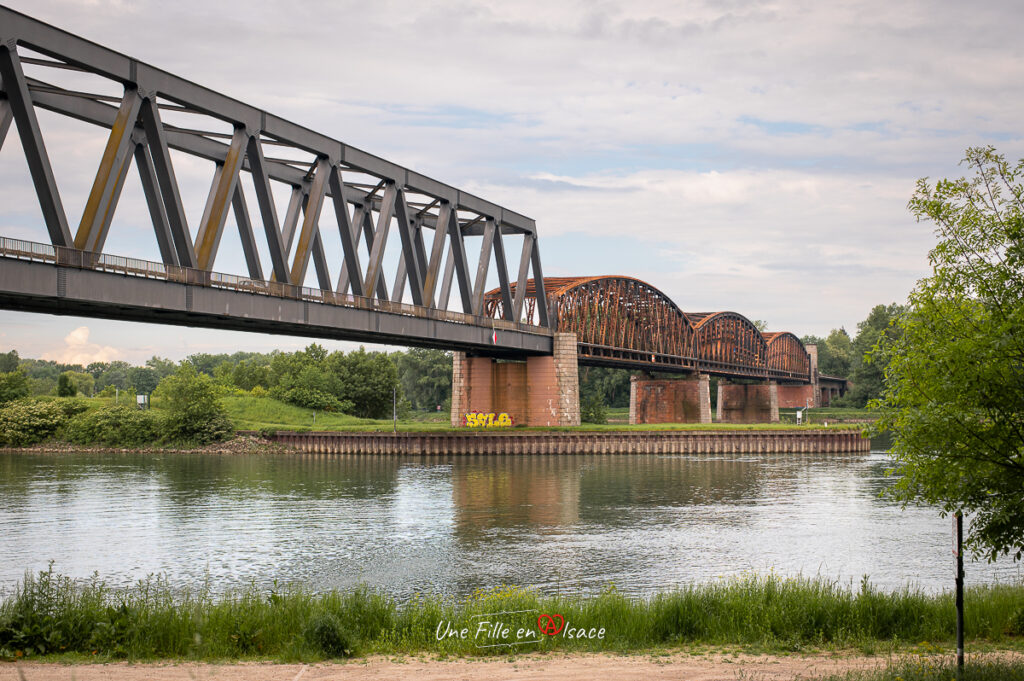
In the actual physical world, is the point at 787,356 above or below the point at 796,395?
above

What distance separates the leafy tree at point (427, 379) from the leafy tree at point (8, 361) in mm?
83038

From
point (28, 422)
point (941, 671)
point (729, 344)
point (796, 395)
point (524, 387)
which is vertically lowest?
point (941, 671)

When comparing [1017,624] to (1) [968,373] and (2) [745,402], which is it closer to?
(1) [968,373]

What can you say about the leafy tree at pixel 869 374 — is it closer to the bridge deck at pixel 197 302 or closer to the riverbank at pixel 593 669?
the bridge deck at pixel 197 302

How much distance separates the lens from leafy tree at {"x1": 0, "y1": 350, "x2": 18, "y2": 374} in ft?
615

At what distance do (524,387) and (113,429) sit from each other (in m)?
39.8

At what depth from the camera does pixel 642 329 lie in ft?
364

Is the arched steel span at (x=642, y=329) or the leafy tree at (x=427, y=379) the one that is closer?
the arched steel span at (x=642, y=329)

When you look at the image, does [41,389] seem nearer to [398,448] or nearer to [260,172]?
[398,448]

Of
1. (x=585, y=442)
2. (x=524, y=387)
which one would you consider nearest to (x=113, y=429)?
(x=524, y=387)

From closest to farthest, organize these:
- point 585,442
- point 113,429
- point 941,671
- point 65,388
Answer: point 941,671 < point 585,442 < point 113,429 < point 65,388

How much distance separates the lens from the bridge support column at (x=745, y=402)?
15150 cm

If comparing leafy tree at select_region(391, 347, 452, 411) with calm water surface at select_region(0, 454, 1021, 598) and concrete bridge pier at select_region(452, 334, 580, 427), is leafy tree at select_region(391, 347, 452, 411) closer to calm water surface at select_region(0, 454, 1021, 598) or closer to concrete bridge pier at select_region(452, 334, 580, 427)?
concrete bridge pier at select_region(452, 334, 580, 427)

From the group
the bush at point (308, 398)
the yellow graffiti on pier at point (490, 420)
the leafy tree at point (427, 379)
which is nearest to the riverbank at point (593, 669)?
the yellow graffiti on pier at point (490, 420)
